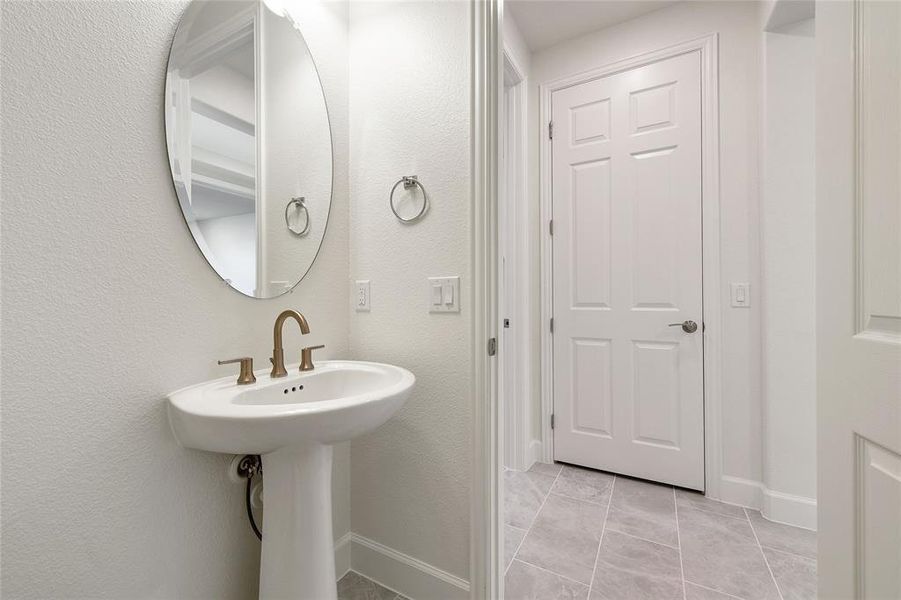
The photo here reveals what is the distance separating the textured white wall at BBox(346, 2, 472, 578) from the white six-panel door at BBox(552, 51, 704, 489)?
1274 millimetres

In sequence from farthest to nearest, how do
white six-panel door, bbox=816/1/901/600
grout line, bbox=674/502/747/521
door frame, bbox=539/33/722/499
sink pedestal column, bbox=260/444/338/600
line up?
door frame, bbox=539/33/722/499 < grout line, bbox=674/502/747/521 < sink pedestal column, bbox=260/444/338/600 < white six-panel door, bbox=816/1/901/600

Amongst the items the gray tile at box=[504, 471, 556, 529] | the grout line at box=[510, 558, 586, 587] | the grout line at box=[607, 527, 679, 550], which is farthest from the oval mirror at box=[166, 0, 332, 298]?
the grout line at box=[607, 527, 679, 550]

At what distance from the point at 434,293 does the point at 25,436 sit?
960mm

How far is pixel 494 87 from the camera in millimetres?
1209

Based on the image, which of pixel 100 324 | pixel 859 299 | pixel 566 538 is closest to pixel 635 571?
pixel 566 538

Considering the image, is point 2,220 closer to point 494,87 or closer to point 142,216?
point 142,216

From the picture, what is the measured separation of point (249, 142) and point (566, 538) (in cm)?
190

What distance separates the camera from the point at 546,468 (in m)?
2.28

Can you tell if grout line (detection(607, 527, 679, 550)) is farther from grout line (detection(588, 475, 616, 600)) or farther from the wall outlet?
the wall outlet

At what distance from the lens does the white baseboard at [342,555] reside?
135cm

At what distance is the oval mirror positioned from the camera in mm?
984

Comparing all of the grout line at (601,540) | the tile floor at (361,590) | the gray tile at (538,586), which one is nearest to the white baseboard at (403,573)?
the tile floor at (361,590)

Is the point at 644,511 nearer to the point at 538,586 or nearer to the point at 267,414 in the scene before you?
the point at 538,586

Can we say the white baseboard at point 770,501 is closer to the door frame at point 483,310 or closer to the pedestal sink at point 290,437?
the door frame at point 483,310
